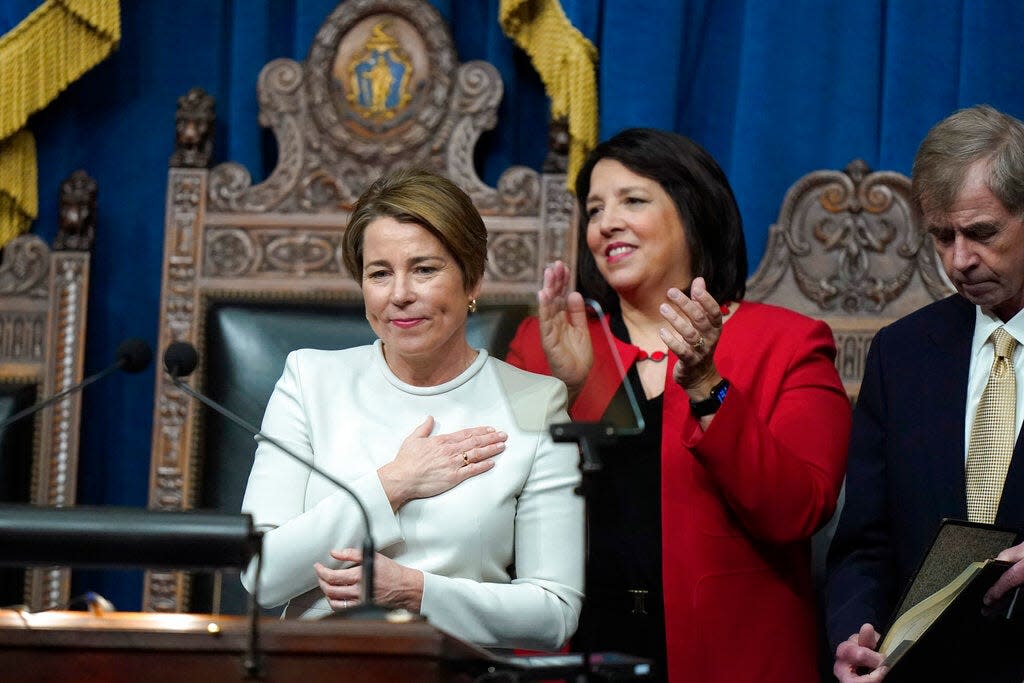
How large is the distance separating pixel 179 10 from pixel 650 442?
1.74m

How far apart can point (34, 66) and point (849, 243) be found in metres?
1.83

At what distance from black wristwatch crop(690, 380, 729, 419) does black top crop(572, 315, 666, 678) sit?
0.62 ft

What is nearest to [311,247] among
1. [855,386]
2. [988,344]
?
[855,386]

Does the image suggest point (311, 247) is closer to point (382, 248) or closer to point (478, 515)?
point (382, 248)

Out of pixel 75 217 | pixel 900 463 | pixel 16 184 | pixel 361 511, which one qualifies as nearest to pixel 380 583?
pixel 361 511

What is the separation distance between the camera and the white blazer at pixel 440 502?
1.94 m

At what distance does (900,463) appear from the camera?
2133 millimetres

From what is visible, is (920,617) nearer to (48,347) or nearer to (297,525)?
(297,525)

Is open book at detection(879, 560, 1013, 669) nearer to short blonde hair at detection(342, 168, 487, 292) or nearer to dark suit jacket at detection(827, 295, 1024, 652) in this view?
dark suit jacket at detection(827, 295, 1024, 652)

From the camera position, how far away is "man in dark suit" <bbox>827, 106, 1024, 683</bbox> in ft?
6.60

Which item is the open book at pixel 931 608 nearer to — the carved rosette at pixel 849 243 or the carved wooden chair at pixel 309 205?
the carved rosette at pixel 849 243

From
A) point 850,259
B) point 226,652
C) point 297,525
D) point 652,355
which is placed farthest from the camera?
point 850,259

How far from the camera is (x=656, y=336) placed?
8.11 ft

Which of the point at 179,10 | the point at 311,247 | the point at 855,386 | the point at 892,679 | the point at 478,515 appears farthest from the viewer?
the point at 179,10
